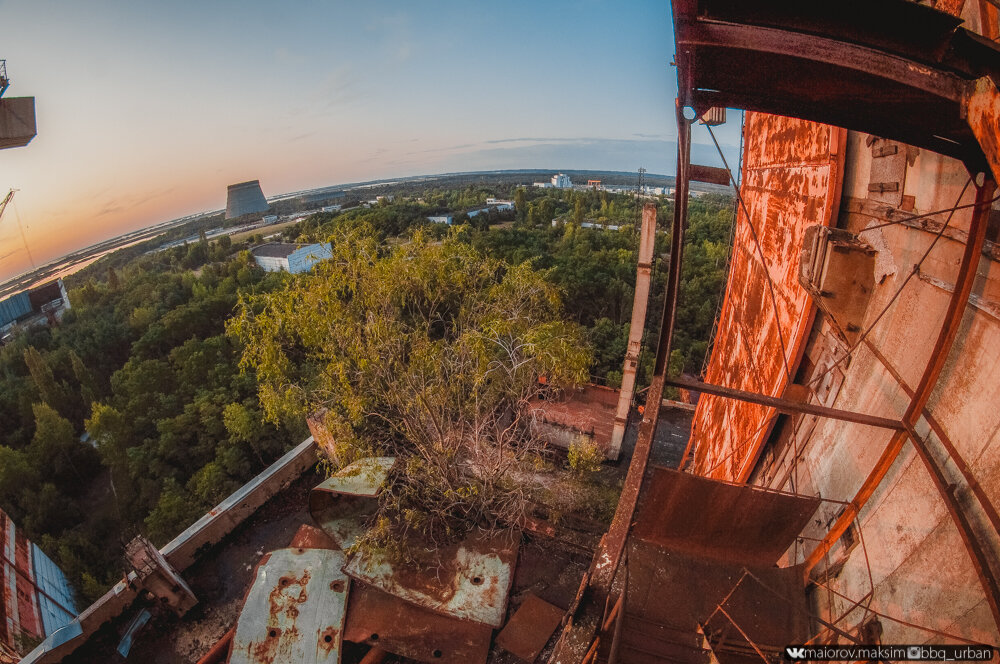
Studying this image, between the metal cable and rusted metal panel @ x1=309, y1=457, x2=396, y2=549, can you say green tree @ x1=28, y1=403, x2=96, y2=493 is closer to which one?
rusted metal panel @ x1=309, y1=457, x2=396, y2=549

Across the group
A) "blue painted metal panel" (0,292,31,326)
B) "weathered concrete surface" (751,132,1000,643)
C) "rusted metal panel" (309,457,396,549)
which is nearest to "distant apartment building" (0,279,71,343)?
"blue painted metal panel" (0,292,31,326)

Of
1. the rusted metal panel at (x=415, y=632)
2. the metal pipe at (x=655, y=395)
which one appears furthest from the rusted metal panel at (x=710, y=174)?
the rusted metal panel at (x=415, y=632)

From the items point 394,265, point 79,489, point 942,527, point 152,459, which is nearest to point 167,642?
point 394,265

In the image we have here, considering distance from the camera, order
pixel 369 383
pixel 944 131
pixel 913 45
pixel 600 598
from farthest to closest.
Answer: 1. pixel 369 383
2. pixel 600 598
3. pixel 944 131
4. pixel 913 45

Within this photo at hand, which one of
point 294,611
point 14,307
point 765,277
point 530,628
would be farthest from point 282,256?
point 765,277

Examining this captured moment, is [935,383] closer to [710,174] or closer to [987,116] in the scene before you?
[987,116]

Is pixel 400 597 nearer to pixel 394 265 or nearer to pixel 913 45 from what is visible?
pixel 394 265
